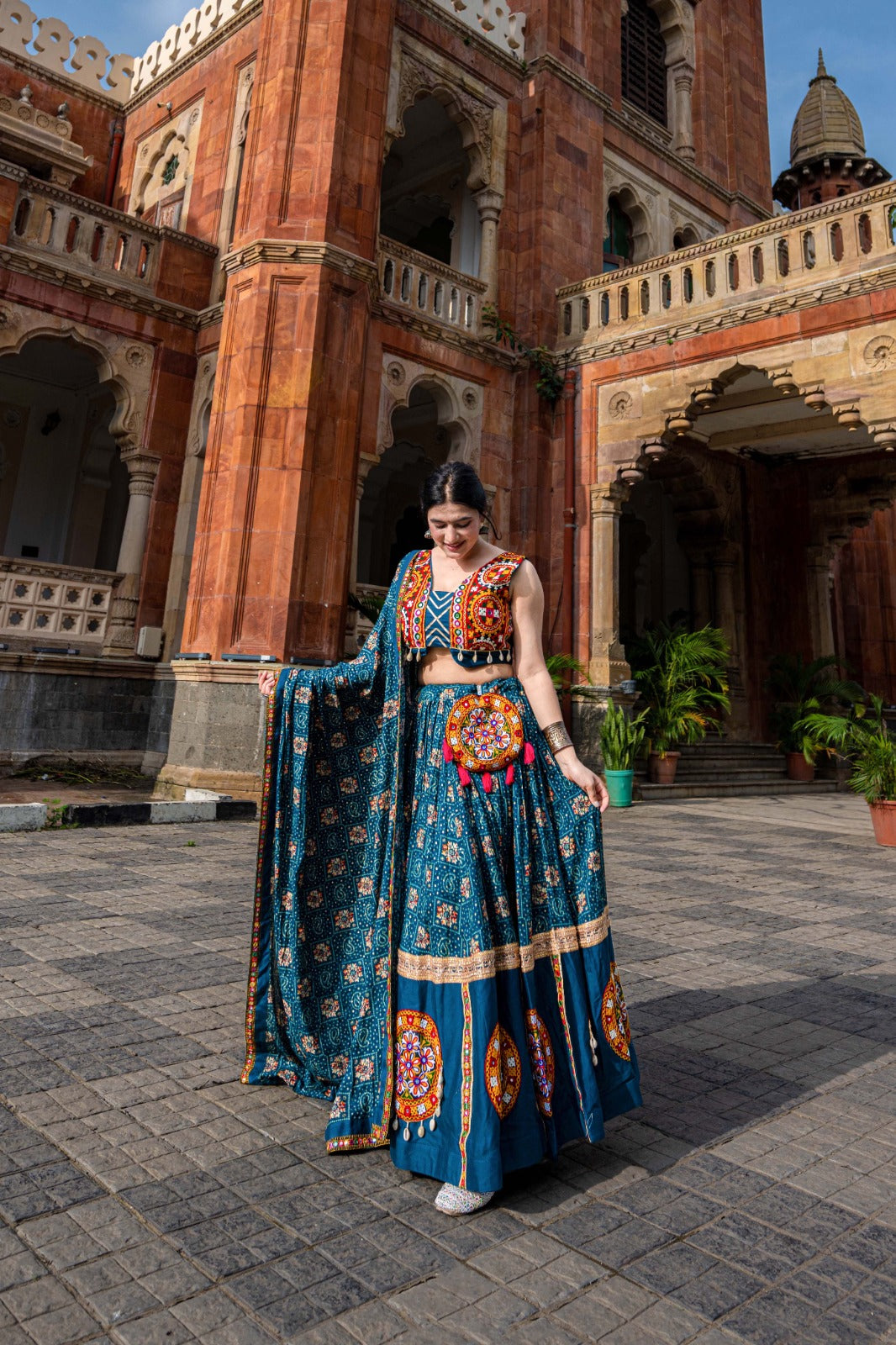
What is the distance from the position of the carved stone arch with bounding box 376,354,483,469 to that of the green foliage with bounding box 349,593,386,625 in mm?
1817

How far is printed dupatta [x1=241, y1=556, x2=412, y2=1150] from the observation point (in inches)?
97.5

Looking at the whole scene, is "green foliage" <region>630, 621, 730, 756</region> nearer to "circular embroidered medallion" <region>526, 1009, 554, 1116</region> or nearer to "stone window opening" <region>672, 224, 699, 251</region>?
"stone window opening" <region>672, 224, 699, 251</region>

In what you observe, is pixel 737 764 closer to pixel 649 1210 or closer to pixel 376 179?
pixel 376 179

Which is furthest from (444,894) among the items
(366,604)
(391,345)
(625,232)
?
(625,232)

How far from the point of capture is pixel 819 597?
16.3 metres

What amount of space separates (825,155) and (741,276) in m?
14.8

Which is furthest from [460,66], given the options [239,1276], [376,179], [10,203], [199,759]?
[239,1276]

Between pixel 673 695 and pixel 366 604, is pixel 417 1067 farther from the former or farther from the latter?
pixel 673 695

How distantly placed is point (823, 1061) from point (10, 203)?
38.8 ft

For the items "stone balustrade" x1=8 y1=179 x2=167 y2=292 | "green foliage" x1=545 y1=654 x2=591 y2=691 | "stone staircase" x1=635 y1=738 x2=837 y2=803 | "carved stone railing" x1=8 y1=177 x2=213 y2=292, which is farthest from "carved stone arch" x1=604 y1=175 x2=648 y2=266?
"stone staircase" x1=635 y1=738 x2=837 y2=803

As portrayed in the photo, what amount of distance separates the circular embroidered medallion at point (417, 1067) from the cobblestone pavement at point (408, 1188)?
184 mm

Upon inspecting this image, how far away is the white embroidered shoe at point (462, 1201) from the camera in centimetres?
194

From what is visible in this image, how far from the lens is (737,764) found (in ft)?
46.0

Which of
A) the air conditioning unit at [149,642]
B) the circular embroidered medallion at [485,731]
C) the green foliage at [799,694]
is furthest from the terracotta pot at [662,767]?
the circular embroidered medallion at [485,731]
